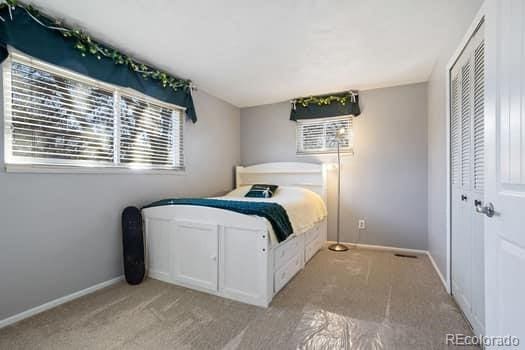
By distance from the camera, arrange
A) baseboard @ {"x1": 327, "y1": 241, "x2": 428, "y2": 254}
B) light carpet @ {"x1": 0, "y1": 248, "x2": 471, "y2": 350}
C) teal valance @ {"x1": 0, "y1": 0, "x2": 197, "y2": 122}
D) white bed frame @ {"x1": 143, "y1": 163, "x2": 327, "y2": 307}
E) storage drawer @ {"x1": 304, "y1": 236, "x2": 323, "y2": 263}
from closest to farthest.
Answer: light carpet @ {"x1": 0, "y1": 248, "x2": 471, "y2": 350} < teal valance @ {"x1": 0, "y1": 0, "x2": 197, "y2": 122} < white bed frame @ {"x1": 143, "y1": 163, "x2": 327, "y2": 307} < storage drawer @ {"x1": 304, "y1": 236, "x2": 323, "y2": 263} < baseboard @ {"x1": 327, "y1": 241, "x2": 428, "y2": 254}

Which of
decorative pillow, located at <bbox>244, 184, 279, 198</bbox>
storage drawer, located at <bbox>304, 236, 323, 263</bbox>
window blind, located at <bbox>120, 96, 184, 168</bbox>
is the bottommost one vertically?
storage drawer, located at <bbox>304, 236, 323, 263</bbox>

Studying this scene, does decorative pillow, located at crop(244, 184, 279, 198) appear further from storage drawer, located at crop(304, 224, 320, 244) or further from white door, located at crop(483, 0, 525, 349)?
white door, located at crop(483, 0, 525, 349)

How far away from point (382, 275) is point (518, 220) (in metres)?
1.99

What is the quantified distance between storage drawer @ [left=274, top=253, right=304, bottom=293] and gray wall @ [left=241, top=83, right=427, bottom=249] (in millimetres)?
1313

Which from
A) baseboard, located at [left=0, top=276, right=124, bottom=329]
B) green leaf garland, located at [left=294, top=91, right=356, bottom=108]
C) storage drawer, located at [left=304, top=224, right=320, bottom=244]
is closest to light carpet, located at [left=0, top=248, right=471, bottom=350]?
baseboard, located at [left=0, top=276, right=124, bottom=329]

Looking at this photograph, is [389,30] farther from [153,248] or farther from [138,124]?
[153,248]

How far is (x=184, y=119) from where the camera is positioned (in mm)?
3260

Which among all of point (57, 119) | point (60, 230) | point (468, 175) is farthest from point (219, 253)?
point (468, 175)

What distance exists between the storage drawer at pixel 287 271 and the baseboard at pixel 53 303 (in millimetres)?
1644

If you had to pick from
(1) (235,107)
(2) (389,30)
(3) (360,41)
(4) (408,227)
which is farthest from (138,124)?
(4) (408,227)

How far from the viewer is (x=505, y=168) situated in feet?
3.08

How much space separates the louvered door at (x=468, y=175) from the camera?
156cm

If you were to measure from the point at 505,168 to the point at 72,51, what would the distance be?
118 inches

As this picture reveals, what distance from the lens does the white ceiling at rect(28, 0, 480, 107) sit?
180cm
